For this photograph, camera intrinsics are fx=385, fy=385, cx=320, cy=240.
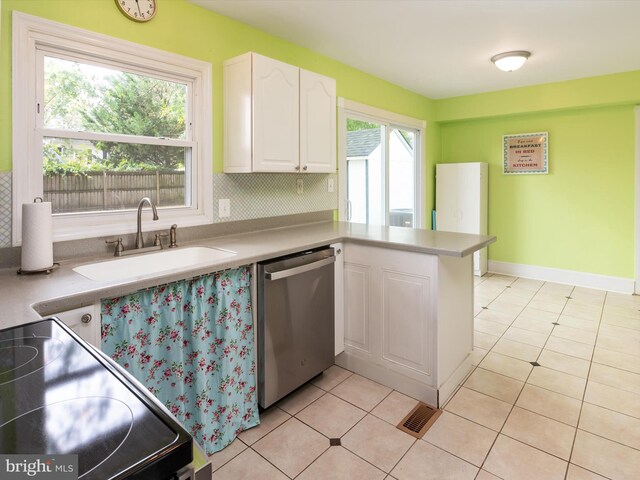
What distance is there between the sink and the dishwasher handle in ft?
0.75

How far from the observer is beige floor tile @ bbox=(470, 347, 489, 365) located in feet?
9.12

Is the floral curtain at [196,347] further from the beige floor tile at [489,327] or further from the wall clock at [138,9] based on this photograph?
the beige floor tile at [489,327]

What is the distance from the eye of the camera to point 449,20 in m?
2.75

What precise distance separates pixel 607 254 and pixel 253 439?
4.56 m

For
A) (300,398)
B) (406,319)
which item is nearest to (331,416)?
(300,398)

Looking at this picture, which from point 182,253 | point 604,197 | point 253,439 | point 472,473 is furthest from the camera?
point 604,197

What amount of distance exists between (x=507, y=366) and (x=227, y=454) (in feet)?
6.46

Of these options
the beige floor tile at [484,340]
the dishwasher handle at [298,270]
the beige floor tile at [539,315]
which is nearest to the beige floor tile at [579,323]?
the beige floor tile at [539,315]

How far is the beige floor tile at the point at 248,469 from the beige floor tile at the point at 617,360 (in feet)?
7.94

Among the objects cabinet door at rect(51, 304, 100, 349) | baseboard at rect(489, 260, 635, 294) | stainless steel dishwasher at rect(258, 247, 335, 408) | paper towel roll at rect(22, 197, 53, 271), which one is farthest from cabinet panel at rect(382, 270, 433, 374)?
baseboard at rect(489, 260, 635, 294)

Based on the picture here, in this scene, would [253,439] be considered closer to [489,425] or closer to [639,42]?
[489,425]

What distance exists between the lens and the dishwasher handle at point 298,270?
2.02 meters

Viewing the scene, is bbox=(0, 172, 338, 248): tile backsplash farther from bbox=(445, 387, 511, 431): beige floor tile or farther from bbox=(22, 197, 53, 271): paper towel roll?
bbox=(445, 387, 511, 431): beige floor tile

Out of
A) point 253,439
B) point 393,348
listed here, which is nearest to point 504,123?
point 393,348
